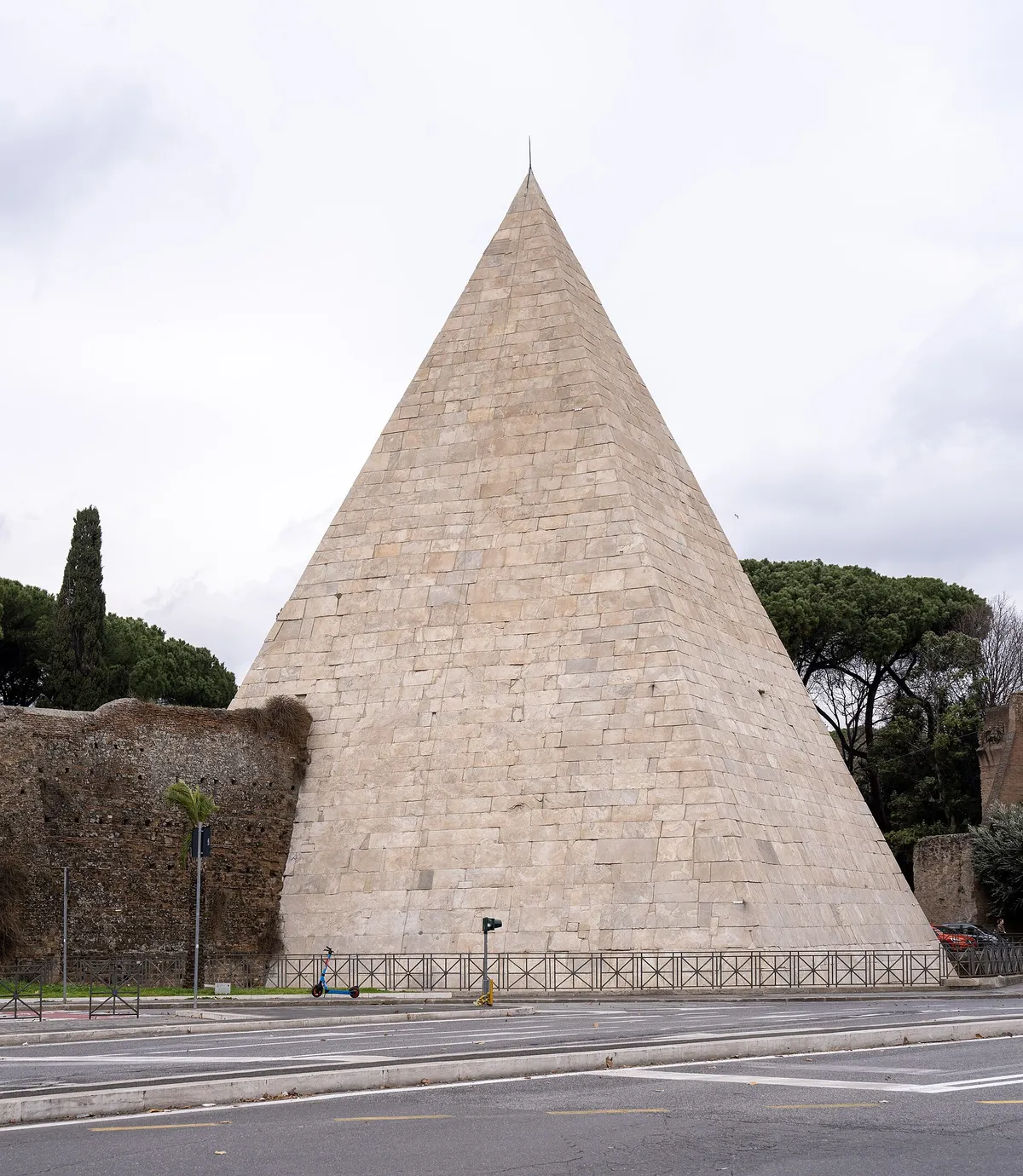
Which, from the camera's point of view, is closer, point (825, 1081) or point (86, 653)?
point (825, 1081)

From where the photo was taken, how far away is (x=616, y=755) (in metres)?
21.2

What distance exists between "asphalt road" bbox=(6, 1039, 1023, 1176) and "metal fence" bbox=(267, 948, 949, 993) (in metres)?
10.8

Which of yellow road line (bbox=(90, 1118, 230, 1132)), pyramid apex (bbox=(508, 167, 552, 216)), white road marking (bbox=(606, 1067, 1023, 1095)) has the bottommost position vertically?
white road marking (bbox=(606, 1067, 1023, 1095))

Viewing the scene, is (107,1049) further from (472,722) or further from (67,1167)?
(472,722)

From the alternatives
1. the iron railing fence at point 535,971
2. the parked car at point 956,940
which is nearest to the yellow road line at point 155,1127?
the iron railing fence at point 535,971

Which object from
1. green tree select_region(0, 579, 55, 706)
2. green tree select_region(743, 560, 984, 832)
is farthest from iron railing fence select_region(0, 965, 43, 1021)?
green tree select_region(743, 560, 984, 832)

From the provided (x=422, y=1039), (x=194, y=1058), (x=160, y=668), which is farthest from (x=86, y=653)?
(x=194, y=1058)

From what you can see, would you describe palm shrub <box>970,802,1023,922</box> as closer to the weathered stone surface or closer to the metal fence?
the weathered stone surface

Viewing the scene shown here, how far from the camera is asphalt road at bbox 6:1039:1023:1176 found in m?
5.80

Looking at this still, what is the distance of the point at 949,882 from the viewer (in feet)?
114

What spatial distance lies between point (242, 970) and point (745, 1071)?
13.5 m

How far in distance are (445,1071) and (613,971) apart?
37.3 ft

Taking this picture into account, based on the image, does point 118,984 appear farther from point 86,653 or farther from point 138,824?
point 86,653

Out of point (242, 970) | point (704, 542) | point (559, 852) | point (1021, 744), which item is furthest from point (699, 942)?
point (1021, 744)
